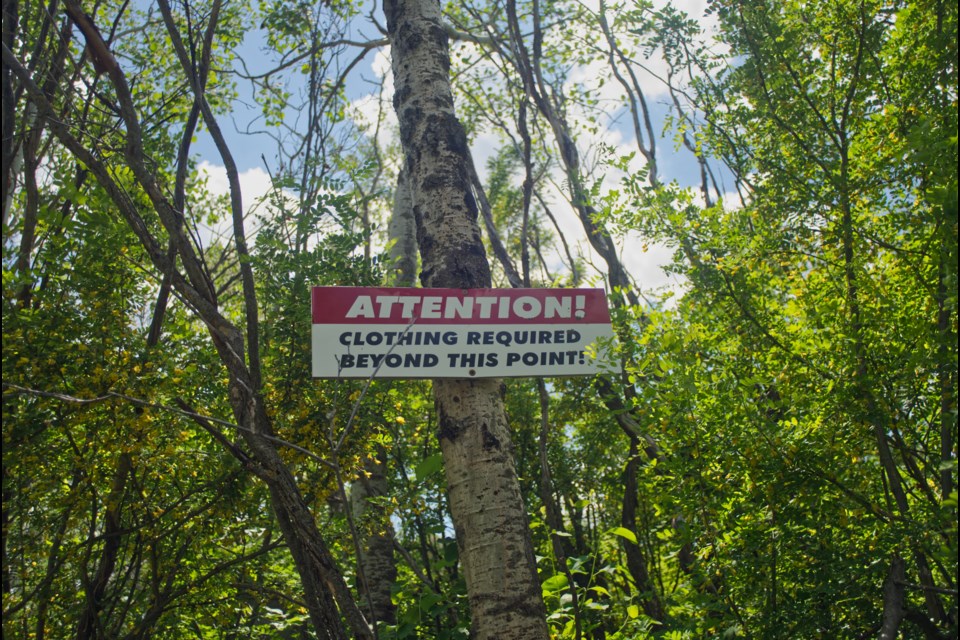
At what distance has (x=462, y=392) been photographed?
9.62ft

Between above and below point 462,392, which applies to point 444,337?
above

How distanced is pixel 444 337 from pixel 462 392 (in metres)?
0.23

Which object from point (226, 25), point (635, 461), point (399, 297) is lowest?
point (635, 461)

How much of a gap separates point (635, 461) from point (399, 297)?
2.94 meters

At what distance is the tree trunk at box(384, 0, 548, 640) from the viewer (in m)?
2.56

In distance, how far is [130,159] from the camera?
311cm

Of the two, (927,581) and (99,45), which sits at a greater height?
(99,45)

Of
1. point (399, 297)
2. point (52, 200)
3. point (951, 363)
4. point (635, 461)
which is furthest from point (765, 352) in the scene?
point (52, 200)

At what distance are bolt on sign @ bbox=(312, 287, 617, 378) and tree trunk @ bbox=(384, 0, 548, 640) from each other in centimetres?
10

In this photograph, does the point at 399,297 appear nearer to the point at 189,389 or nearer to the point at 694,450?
the point at 694,450

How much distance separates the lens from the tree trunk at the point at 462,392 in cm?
256

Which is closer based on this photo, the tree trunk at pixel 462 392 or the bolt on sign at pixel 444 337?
the tree trunk at pixel 462 392

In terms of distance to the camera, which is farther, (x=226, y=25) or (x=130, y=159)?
(x=226, y=25)

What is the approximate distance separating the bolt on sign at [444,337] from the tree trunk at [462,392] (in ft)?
0.32
